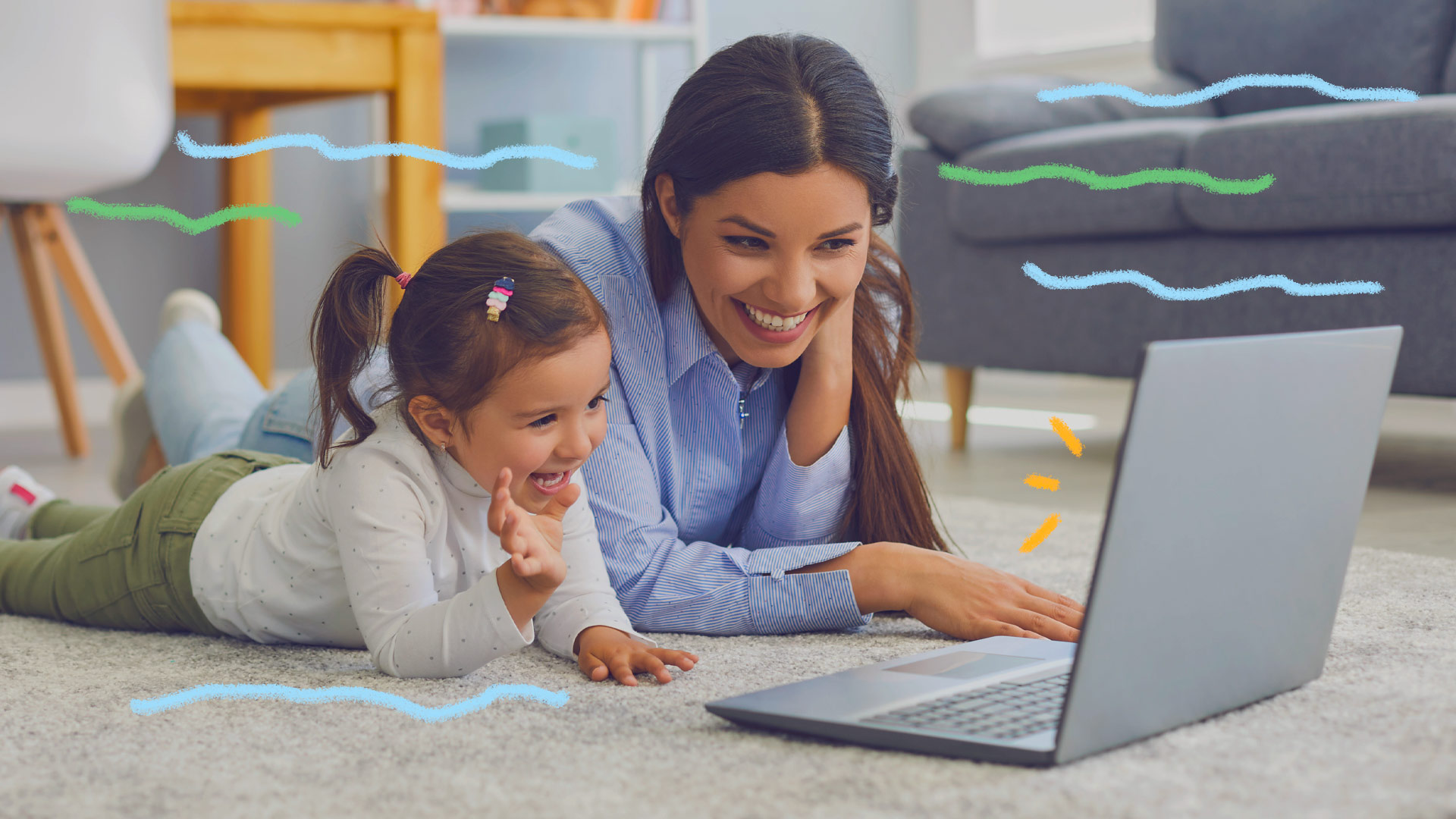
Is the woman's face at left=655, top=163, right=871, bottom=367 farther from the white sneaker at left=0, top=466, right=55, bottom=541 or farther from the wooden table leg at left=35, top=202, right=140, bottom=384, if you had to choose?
the wooden table leg at left=35, top=202, right=140, bottom=384

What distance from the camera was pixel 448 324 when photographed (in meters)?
0.88

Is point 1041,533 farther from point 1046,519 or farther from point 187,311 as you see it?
point 187,311

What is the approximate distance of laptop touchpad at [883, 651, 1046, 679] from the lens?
0.79 metres

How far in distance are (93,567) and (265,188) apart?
174 centimetres

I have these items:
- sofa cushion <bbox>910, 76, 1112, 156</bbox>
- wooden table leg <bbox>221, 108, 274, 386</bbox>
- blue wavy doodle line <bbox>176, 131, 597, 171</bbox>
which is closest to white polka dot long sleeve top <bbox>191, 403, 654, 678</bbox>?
blue wavy doodle line <bbox>176, 131, 597, 171</bbox>

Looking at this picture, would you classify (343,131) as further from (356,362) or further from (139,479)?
(356,362)

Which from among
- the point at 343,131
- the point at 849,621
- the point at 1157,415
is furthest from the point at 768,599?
the point at 343,131

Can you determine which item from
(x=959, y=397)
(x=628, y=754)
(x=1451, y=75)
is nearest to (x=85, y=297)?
(x=959, y=397)

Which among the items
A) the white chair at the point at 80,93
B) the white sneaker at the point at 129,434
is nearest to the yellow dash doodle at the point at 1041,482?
the white sneaker at the point at 129,434

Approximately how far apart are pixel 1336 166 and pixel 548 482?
3.97ft

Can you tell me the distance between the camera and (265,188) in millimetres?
2693

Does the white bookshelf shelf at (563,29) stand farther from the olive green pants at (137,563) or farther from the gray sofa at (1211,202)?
the olive green pants at (137,563)

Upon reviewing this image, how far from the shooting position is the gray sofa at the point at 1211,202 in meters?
1.65

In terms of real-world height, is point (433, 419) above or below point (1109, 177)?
below
